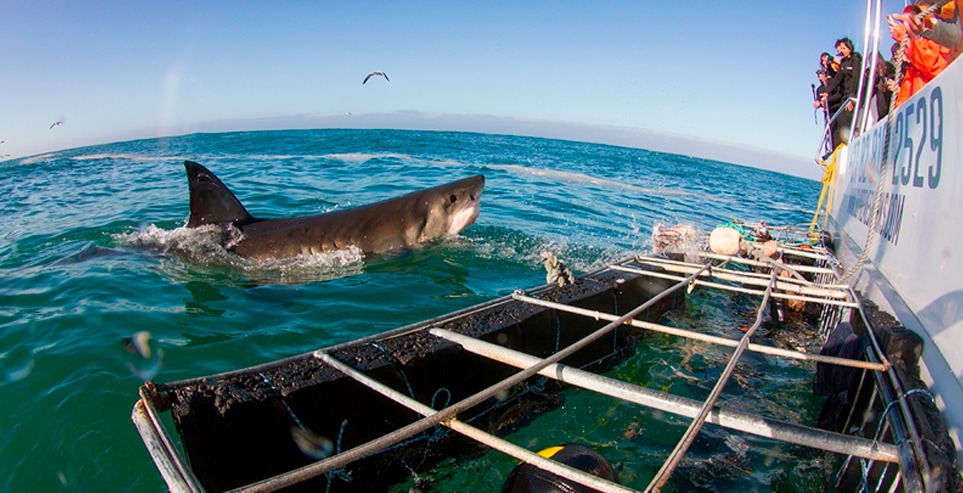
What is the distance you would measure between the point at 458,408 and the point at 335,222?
4.84 metres

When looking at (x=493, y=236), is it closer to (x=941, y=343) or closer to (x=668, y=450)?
(x=668, y=450)

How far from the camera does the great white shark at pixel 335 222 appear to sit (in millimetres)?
5957

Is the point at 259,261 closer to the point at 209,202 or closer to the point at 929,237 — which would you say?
the point at 209,202

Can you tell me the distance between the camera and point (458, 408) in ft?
5.61

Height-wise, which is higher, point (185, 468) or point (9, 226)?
point (185, 468)

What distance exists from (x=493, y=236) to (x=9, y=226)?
889 cm

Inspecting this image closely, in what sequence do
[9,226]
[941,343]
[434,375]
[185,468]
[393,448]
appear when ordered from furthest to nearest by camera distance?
[9,226] < [434,375] < [393,448] < [941,343] < [185,468]

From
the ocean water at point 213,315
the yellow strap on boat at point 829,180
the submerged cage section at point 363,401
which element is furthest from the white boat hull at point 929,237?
the yellow strap on boat at point 829,180

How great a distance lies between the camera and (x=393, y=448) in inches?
102

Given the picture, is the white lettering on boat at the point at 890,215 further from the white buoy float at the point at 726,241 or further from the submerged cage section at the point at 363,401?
the submerged cage section at the point at 363,401

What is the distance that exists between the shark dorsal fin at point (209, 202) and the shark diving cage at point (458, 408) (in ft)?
12.1

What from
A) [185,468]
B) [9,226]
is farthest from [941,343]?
[9,226]

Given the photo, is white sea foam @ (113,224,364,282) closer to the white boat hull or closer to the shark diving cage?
the shark diving cage

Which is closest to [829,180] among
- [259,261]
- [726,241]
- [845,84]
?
[845,84]
